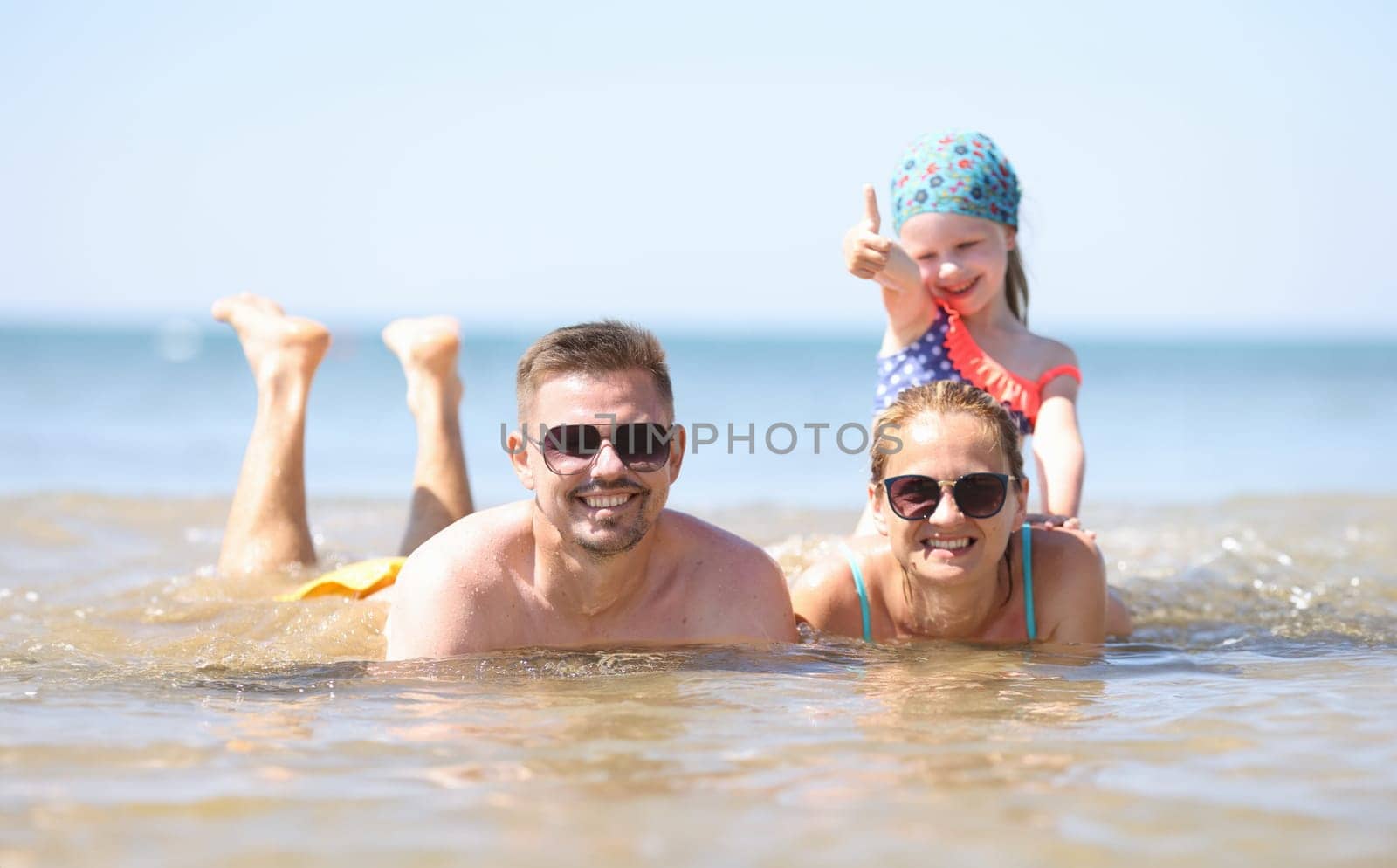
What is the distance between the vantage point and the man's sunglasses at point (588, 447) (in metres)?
4.32

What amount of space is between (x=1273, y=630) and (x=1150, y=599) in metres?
0.86

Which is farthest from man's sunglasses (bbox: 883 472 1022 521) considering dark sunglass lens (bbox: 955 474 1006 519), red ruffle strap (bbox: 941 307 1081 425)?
red ruffle strap (bbox: 941 307 1081 425)

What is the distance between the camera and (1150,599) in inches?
254

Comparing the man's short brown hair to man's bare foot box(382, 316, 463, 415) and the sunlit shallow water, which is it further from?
man's bare foot box(382, 316, 463, 415)

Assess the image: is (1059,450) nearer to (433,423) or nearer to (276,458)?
(433,423)

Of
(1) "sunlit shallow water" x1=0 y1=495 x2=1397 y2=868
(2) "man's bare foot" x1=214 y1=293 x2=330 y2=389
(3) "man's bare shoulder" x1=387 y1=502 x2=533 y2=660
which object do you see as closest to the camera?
(1) "sunlit shallow water" x1=0 y1=495 x2=1397 y2=868

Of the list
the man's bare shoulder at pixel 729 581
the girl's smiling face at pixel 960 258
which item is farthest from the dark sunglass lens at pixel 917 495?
the girl's smiling face at pixel 960 258

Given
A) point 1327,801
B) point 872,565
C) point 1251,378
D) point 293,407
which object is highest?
point 1251,378

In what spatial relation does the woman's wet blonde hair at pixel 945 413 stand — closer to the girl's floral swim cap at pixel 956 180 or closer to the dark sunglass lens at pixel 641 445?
the dark sunglass lens at pixel 641 445

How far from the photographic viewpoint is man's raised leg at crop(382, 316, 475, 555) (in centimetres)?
656

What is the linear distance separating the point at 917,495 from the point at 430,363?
9.98 feet

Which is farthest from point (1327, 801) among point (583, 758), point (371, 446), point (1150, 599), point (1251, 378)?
point (1251, 378)

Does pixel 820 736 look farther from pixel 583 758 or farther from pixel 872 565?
pixel 872 565

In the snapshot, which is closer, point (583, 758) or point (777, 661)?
point (583, 758)
